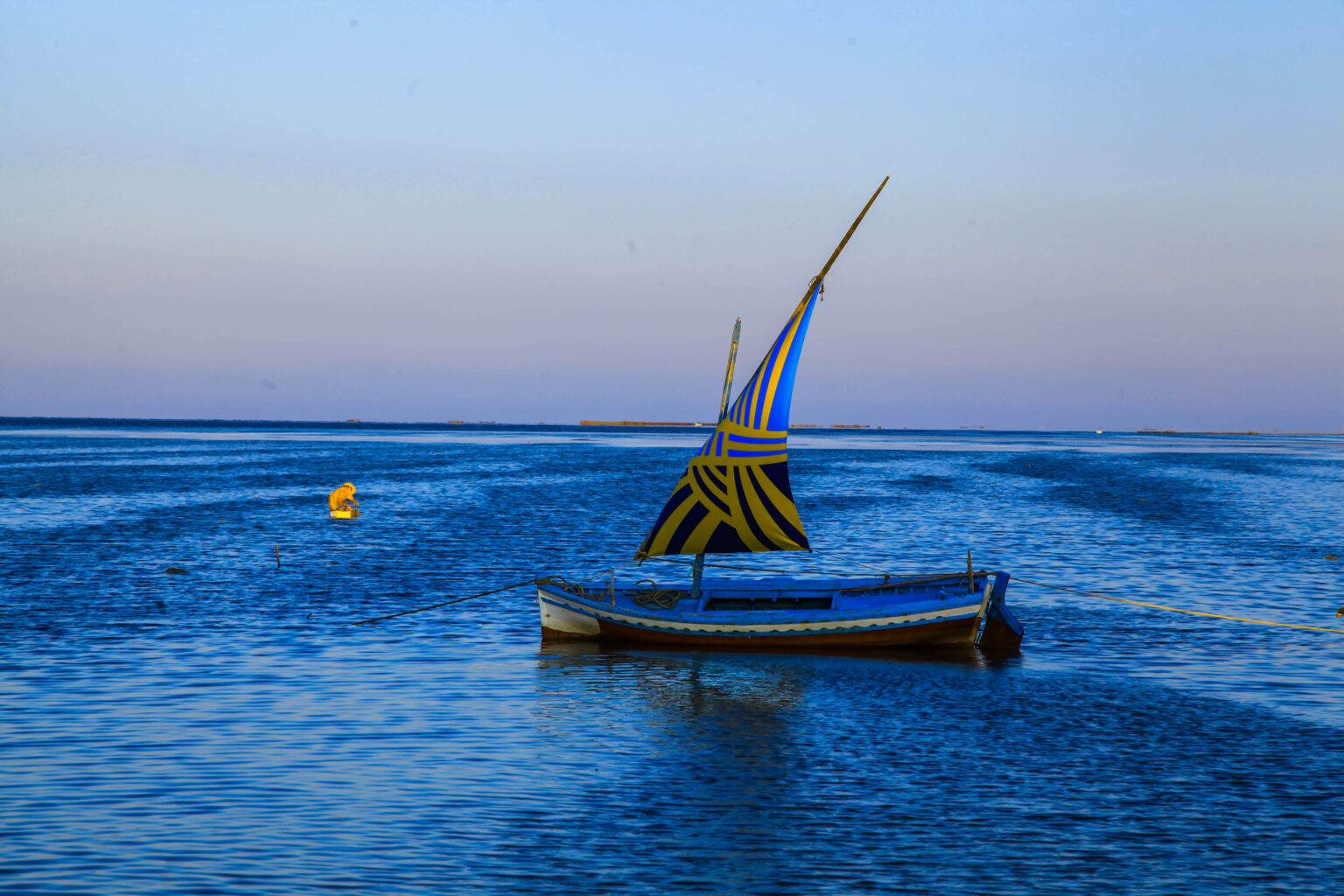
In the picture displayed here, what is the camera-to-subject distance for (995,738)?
64.7 ft

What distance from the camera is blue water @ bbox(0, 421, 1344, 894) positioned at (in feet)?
45.0

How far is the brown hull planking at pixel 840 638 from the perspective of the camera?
27.0 meters

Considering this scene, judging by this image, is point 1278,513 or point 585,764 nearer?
point 585,764

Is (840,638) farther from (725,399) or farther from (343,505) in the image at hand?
(343,505)

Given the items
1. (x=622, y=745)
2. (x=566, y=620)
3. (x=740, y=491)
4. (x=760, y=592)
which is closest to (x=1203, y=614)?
(x=760, y=592)

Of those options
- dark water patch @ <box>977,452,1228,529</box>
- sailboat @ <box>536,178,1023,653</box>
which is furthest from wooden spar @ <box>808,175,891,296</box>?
dark water patch @ <box>977,452,1228,529</box>

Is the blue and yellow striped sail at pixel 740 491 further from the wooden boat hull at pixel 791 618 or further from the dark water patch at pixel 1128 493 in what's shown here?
the dark water patch at pixel 1128 493

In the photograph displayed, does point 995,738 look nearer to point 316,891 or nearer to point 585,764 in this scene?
point 585,764

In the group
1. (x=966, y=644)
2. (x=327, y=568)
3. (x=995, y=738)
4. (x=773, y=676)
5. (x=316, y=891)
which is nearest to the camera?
(x=316, y=891)

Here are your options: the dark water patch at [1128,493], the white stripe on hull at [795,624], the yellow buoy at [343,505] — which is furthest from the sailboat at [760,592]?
the dark water patch at [1128,493]

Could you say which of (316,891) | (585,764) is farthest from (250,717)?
(316,891)

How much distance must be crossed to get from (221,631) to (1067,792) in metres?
21.3

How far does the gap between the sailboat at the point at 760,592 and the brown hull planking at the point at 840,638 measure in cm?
3

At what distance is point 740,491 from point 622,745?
427 inches
